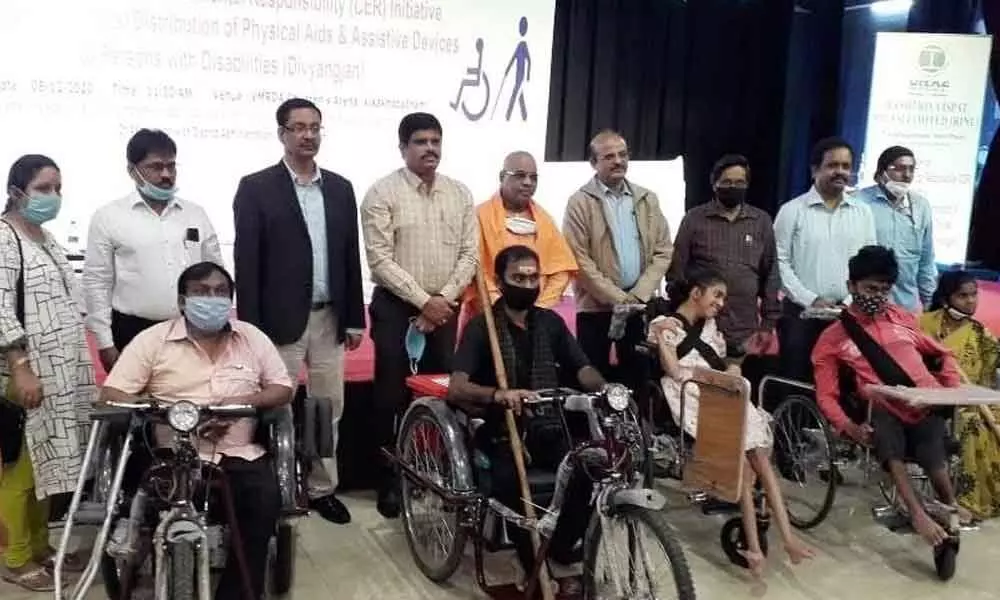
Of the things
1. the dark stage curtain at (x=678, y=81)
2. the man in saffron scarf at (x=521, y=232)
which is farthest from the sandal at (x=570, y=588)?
the dark stage curtain at (x=678, y=81)

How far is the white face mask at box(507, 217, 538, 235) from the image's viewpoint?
364 centimetres

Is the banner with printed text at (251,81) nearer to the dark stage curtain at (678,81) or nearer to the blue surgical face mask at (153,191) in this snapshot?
the dark stage curtain at (678,81)

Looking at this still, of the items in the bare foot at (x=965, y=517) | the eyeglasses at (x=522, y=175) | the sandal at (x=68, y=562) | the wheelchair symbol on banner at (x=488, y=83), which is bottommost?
the sandal at (x=68, y=562)

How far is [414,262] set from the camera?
3.51 m

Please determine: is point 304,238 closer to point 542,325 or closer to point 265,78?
point 542,325

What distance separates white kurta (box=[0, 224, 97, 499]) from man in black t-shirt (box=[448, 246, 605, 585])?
110 cm

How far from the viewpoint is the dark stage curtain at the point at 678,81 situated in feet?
20.0

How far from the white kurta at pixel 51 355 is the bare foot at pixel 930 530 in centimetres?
260

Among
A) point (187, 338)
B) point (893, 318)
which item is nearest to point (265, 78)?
point (187, 338)

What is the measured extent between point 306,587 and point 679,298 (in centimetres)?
162

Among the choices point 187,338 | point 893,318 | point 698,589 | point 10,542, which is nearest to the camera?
point 187,338

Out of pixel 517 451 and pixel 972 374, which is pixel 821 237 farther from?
pixel 517 451

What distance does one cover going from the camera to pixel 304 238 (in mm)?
3289

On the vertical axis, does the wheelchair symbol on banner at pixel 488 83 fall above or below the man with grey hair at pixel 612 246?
above
